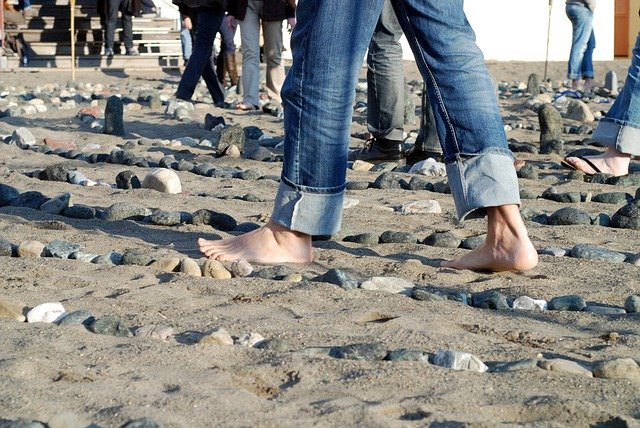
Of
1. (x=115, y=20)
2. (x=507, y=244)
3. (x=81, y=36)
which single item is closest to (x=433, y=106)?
(x=507, y=244)

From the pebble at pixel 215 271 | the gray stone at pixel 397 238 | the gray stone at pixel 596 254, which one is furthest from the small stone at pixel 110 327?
the gray stone at pixel 596 254

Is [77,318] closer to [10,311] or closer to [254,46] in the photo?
[10,311]

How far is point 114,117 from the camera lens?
7711 millimetres

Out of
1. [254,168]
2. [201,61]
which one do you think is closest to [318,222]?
[254,168]

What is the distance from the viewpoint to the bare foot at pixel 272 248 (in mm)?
3521

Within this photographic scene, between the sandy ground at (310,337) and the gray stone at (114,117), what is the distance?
10.5 feet

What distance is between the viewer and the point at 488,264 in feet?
11.3

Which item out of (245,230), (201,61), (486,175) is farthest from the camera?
(201,61)

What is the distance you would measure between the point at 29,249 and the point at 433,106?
137 centimetres

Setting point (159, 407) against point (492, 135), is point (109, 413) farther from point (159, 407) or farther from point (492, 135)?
point (492, 135)

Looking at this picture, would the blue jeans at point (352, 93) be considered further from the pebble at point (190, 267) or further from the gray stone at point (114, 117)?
the gray stone at point (114, 117)

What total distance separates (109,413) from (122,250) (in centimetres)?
169

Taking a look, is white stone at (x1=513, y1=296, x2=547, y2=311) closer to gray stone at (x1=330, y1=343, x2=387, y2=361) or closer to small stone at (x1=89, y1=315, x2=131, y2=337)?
gray stone at (x1=330, y1=343, x2=387, y2=361)

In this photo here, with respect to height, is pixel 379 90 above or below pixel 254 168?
above
